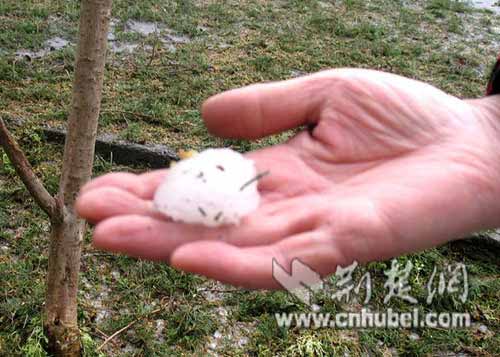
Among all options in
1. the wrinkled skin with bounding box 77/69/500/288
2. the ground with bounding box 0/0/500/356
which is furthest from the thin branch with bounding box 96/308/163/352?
the wrinkled skin with bounding box 77/69/500/288

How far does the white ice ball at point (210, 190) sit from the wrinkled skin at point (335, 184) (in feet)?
0.10

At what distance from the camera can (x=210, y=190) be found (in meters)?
1.51

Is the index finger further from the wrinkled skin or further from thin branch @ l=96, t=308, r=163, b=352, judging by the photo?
thin branch @ l=96, t=308, r=163, b=352

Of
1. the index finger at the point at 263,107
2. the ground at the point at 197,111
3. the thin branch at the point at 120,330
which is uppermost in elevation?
the index finger at the point at 263,107

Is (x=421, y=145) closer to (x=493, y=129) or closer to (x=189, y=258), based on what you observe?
(x=493, y=129)

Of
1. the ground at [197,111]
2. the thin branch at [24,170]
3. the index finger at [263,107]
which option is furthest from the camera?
the ground at [197,111]

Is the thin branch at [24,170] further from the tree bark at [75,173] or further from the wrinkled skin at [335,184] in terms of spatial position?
the wrinkled skin at [335,184]

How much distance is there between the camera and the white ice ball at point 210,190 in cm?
143

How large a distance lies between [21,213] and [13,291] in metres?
0.57

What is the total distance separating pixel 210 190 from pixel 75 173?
0.77 m

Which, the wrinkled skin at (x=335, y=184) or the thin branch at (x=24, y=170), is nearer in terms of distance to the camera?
the wrinkled skin at (x=335, y=184)

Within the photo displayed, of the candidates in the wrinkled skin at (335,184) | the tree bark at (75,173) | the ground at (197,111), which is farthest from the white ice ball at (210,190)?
the ground at (197,111)

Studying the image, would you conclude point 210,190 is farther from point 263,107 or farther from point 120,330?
point 120,330

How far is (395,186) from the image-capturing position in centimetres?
154
